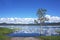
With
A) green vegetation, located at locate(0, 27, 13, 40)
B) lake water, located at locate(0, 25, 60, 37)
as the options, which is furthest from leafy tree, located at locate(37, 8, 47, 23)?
green vegetation, located at locate(0, 27, 13, 40)

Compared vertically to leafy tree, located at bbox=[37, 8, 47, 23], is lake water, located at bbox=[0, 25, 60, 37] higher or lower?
lower

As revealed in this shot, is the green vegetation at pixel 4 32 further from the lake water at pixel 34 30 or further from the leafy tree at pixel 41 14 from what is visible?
the leafy tree at pixel 41 14

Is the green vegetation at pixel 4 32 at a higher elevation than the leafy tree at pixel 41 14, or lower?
lower

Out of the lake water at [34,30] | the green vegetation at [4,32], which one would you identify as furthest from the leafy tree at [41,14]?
the green vegetation at [4,32]

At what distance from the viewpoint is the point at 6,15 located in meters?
2.56

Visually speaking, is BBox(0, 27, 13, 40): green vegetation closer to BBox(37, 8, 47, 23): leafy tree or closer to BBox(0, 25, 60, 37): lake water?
BBox(0, 25, 60, 37): lake water

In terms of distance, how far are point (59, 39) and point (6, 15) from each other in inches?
37.8

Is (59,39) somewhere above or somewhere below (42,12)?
below

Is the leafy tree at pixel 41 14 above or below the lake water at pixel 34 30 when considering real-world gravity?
above

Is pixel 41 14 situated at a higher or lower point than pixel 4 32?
higher

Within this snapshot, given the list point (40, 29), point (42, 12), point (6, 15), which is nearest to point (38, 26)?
point (40, 29)

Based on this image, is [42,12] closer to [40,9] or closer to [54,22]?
[40,9]

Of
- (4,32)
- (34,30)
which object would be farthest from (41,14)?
(4,32)

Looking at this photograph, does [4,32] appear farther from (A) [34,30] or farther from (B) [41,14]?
(B) [41,14]
